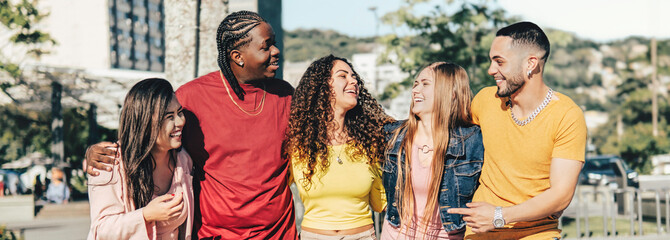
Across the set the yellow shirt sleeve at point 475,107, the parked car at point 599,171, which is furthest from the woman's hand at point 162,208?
the parked car at point 599,171

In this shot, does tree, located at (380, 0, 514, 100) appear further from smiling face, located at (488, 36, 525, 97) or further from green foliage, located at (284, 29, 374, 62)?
green foliage, located at (284, 29, 374, 62)

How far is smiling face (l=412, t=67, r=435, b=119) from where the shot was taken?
3.62 meters

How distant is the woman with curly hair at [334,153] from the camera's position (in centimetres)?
369

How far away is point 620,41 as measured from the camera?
153625mm

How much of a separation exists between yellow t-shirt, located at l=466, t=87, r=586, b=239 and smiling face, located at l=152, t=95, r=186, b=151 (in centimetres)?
171

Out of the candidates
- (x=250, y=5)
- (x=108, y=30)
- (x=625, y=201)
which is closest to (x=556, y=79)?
(x=108, y=30)

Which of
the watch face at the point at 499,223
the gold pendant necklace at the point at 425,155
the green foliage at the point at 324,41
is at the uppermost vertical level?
the green foliage at the point at 324,41

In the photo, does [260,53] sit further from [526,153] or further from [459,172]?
[526,153]

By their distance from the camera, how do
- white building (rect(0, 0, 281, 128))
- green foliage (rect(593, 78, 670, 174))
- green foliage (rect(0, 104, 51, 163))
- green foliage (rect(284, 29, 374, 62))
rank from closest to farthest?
white building (rect(0, 0, 281, 128)) < green foliage (rect(0, 104, 51, 163)) < green foliage (rect(593, 78, 670, 174)) < green foliage (rect(284, 29, 374, 62))

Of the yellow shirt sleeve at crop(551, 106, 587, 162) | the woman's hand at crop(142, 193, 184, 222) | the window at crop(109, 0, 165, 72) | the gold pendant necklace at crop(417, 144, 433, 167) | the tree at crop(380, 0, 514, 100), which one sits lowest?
the woman's hand at crop(142, 193, 184, 222)

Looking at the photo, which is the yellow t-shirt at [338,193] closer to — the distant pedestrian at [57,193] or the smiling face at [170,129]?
the smiling face at [170,129]

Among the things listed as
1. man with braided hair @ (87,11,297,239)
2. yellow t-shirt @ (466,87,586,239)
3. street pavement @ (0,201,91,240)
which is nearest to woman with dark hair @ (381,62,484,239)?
yellow t-shirt @ (466,87,586,239)

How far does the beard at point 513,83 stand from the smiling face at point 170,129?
5.78 ft

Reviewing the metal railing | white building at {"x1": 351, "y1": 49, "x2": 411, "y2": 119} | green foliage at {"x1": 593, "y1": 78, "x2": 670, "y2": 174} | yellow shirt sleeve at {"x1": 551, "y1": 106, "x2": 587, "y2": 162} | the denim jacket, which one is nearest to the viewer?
yellow shirt sleeve at {"x1": 551, "y1": 106, "x2": 587, "y2": 162}
